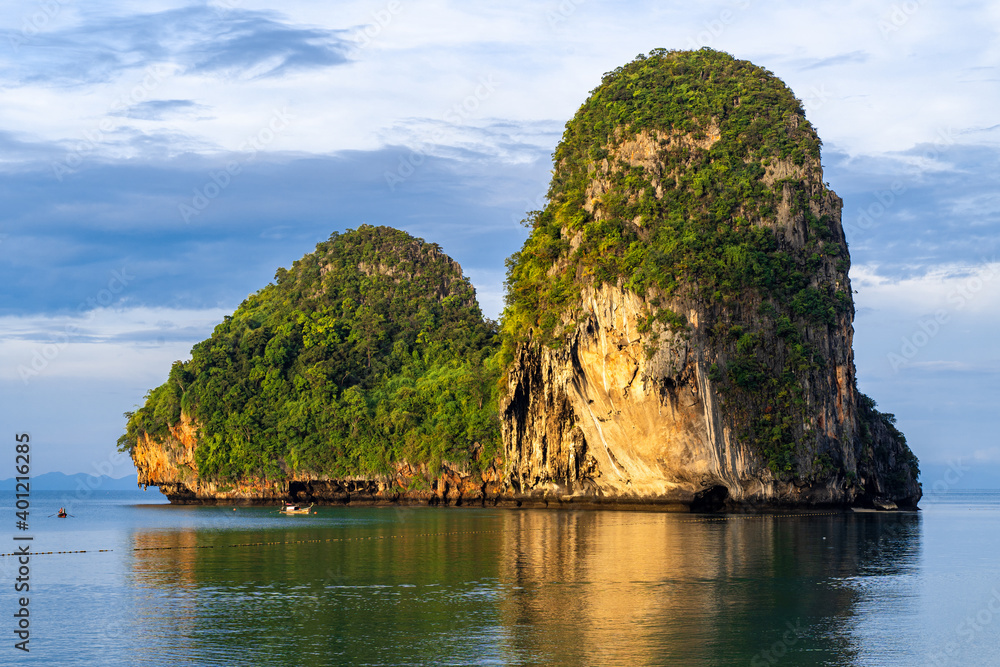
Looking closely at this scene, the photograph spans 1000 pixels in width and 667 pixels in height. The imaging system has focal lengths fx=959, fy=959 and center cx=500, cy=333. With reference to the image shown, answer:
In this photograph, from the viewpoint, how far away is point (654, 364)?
52.5 m

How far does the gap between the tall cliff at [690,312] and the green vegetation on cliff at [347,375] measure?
1344cm

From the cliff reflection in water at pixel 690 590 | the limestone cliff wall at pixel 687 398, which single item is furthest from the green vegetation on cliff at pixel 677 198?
the cliff reflection in water at pixel 690 590

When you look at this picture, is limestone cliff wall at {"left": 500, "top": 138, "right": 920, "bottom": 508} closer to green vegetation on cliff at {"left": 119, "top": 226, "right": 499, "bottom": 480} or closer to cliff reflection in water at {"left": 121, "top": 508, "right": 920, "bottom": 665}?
cliff reflection in water at {"left": 121, "top": 508, "right": 920, "bottom": 665}

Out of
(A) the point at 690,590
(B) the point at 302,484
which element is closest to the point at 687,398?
(A) the point at 690,590

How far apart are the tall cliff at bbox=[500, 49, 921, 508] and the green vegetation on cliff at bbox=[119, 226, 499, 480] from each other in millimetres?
13435

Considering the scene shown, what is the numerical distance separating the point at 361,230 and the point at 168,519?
149ft

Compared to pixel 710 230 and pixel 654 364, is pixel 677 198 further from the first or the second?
pixel 654 364

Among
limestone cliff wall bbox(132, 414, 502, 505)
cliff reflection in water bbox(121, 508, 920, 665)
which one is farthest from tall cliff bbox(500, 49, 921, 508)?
cliff reflection in water bbox(121, 508, 920, 665)

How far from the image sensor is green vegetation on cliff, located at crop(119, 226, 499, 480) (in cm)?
7631

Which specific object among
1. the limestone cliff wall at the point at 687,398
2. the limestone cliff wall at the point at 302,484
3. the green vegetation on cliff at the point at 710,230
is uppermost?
the green vegetation on cliff at the point at 710,230

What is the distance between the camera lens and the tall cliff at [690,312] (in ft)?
173

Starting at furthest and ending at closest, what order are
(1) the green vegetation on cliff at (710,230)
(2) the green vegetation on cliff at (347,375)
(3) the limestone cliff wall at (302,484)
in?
(2) the green vegetation on cliff at (347,375), (3) the limestone cliff wall at (302,484), (1) the green vegetation on cliff at (710,230)

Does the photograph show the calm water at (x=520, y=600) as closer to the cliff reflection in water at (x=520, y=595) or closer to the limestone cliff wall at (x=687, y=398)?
the cliff reflection in water at (x=520, y=595)

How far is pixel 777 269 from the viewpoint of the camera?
55.1 meters
